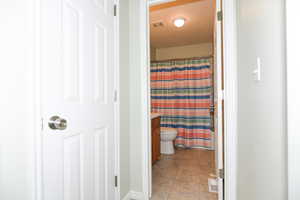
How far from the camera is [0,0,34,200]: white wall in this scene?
25.7 inches

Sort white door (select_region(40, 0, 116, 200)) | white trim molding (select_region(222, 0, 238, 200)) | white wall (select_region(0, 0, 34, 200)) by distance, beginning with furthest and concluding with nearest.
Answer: white trim molding (select_region(222, 0, 238, 200))
white door (select_region(40, 0, 116, 200))
white wall (select_region(0, 0, 34, 200))

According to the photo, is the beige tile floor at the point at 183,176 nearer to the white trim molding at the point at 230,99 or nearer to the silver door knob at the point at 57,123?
the white trim molding at the point at 230,99

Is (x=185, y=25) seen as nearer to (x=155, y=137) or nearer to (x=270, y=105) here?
(x=155, y=137)

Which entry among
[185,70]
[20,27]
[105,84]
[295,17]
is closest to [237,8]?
[295,17]

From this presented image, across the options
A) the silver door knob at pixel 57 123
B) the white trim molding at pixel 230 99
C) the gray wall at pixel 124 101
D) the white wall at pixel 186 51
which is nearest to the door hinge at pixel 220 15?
the white trim molding at pixel 230 99

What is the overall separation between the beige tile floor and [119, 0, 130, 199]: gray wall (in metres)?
0.41

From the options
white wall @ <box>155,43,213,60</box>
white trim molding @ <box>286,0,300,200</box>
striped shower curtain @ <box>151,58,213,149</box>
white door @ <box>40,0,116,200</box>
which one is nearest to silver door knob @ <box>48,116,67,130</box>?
white door @ <box>40,0,116,200</box>

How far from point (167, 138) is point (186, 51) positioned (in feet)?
8.39

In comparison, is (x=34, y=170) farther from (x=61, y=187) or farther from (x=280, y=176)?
(x=280, y=176)

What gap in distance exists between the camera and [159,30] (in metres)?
3.32

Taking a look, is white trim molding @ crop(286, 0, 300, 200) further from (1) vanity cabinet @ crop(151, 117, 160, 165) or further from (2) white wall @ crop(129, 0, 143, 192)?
(1) vanity cabinet @ crop(151, 117, 160, 165)

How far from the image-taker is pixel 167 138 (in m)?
2.95

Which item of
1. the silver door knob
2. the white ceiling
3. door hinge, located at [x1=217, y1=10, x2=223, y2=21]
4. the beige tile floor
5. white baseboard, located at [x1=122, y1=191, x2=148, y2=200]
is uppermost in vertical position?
the white ceiling

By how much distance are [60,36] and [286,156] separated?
1.17 meters
